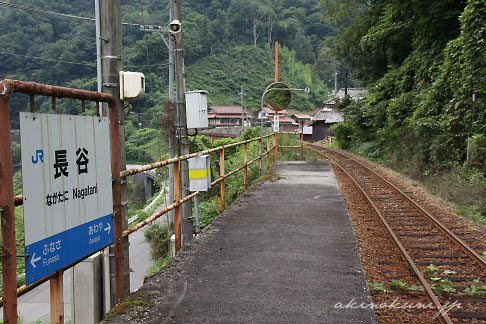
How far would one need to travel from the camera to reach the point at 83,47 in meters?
40.9

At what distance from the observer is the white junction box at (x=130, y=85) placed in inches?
186

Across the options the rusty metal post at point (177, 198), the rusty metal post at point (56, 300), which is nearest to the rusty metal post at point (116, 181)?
the rusty metal post at point (56, 300)

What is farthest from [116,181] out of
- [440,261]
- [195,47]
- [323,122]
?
[195,47]

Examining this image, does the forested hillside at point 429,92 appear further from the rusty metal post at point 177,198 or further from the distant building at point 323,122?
the distant building at point 323,122

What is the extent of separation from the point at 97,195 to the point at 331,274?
2553 millimetres

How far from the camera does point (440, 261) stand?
6.14 meters

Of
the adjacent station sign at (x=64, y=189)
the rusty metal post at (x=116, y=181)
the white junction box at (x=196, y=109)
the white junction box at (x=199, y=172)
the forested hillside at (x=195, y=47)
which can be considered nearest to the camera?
the adjacent station sign at (x=64, y=189)

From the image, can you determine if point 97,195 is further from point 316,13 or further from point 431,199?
point 316,13

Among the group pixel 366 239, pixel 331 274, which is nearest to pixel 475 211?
pixel 366 239

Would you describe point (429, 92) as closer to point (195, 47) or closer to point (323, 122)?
point (323, 122)

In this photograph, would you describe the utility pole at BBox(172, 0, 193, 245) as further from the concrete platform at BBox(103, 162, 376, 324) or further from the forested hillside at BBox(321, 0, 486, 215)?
the forested hillside at BBox(321, 0, 486, 215)

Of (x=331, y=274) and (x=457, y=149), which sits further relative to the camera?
(x=457, y=149)

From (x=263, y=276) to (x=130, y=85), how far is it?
2.33m

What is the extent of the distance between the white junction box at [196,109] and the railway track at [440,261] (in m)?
3.53
